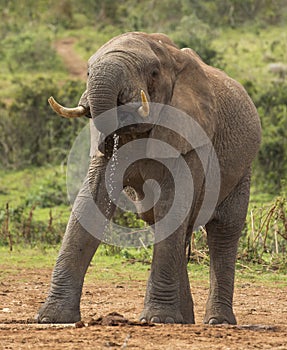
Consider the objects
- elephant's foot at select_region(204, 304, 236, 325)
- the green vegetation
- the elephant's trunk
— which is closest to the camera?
the elephant's trunk

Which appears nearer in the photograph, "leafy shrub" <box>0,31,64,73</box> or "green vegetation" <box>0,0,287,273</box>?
"green vegetation" <box>0,0,287,273</box>

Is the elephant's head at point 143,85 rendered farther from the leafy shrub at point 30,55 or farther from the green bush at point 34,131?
the leafy shrub at point 30,55

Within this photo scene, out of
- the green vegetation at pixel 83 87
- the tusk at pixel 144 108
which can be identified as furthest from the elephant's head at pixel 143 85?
the green vegetation at pixel 83 87

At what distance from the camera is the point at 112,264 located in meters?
9.72

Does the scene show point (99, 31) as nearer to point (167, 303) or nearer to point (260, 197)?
point (260, 197)

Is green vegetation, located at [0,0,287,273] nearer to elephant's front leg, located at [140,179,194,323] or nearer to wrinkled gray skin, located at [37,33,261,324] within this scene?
wrinkled gray skin, located at [37,33,261,324]

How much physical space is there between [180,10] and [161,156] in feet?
80.7

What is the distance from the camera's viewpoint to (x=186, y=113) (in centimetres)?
618

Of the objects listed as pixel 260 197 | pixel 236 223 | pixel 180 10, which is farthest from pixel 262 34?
pixel 236 223

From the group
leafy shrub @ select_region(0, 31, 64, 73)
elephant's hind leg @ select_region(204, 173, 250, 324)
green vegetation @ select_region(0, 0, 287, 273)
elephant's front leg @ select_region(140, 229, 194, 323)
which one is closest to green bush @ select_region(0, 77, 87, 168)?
green vegetation @ select_region(0, 0, 287, 273)

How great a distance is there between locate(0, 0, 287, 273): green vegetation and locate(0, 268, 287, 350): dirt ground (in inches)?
49.2

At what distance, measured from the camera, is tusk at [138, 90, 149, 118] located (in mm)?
5578

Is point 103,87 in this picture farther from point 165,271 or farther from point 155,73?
point 165,271

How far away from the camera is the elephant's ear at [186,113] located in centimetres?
605
